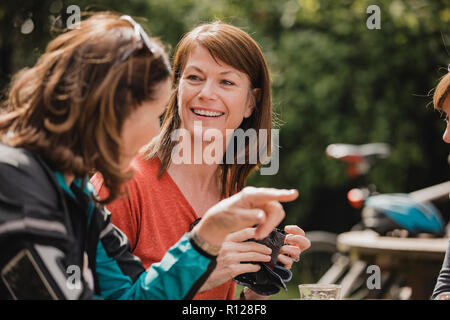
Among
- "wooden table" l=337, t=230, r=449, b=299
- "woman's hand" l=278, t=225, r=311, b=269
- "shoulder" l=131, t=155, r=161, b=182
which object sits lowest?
"wooden table" l=337, t=230, r=449, b=299

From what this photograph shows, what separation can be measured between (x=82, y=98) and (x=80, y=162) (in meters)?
0.14

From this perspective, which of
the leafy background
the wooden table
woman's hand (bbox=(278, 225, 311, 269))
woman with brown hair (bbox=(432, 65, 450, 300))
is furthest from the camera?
the leafy background

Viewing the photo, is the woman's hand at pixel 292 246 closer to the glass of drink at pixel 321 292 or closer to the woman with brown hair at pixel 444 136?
the glass of drink at pixel 321 292

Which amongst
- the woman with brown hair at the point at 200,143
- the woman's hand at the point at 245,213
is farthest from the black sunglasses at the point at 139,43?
the woman with brown hair at the point at 200,143

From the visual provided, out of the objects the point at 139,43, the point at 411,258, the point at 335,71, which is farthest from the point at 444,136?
the point at 335,71

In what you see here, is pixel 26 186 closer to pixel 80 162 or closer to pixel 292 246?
pixel 80 162

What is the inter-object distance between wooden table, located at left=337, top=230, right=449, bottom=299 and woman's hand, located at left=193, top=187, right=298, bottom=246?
3.01m

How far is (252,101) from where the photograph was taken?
245 centimetres

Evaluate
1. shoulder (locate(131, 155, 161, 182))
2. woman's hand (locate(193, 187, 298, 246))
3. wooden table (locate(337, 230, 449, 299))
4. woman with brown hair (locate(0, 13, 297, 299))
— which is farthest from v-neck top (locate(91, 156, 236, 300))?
wooden table (locate(337, 230, 449, 299))

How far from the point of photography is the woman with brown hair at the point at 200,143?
83.3 inches

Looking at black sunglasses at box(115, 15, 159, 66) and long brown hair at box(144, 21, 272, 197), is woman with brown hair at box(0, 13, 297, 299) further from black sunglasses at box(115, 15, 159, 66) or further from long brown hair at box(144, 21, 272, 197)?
long brown hair at box(144, 21, 272, 197)

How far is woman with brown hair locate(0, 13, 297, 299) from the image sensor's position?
119 cm

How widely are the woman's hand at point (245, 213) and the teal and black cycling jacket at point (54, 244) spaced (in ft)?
0.25
